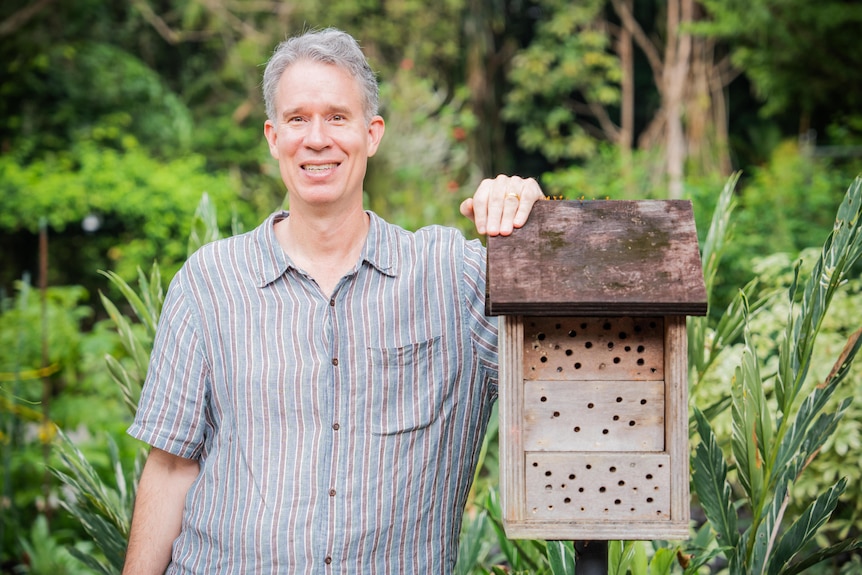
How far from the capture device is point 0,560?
3453mm

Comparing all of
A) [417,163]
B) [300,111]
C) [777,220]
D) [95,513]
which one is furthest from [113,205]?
[300,111]

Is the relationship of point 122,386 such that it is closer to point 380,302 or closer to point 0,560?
point 380,302

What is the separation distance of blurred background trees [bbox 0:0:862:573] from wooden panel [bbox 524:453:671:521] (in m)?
1.45

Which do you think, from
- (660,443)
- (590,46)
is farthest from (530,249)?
(590,46)

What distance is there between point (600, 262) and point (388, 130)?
22.7 ft

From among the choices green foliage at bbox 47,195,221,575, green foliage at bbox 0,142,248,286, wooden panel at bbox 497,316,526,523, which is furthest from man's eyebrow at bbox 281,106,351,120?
green foliage at bbox 0,142,248,286

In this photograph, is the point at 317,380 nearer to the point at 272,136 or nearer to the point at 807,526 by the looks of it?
the point at 272,136

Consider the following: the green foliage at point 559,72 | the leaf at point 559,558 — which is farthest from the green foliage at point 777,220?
the green foliage at point 559,72

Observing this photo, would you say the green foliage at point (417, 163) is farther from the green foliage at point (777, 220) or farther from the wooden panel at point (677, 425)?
the wooden panel at point (677, 425)

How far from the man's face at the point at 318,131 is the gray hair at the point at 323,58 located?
0.01 m

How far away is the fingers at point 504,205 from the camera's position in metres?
1.50

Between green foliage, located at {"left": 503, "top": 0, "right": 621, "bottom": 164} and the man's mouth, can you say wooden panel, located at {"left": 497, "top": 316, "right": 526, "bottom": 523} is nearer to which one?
the man's mouth

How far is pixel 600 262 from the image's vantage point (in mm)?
1423

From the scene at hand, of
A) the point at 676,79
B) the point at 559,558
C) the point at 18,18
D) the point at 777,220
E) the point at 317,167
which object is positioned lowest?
the point at 559,558
